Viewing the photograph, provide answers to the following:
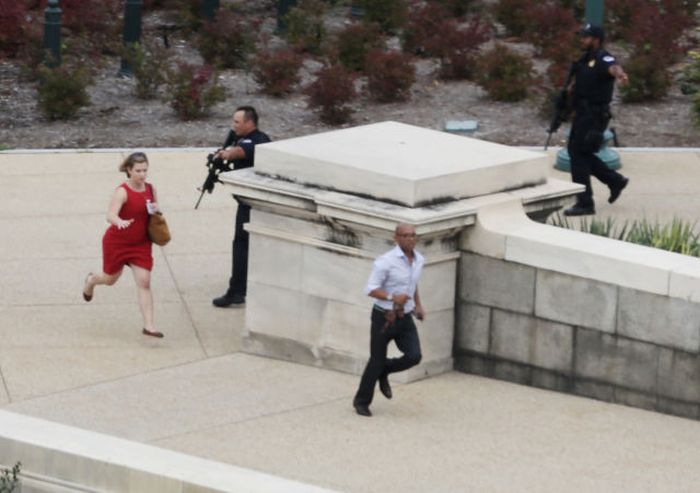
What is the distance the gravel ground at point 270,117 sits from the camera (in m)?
19.1

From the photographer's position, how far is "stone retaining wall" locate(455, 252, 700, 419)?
10945 mm

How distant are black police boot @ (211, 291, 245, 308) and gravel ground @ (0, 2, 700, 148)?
564 cm

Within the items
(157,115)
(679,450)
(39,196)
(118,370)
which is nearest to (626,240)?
(679,450)

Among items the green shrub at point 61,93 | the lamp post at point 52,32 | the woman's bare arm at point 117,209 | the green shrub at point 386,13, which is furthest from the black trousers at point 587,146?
the green shrub at point 386,13

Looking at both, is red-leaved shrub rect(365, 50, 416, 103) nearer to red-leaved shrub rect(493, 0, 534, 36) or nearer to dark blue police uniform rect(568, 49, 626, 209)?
red-leaved shrub rect(493, 0, 534, 36)

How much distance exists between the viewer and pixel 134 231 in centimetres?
1253

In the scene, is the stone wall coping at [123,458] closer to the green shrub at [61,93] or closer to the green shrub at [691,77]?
the green shrub at [61,93]

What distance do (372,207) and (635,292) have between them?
176 centimetres

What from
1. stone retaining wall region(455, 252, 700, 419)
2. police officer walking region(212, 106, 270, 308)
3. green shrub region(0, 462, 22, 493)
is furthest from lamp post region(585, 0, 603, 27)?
green shrub region(0, 462, 22, 493)

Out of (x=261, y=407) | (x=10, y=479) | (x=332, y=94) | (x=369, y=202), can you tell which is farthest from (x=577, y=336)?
(x=332, y=94)

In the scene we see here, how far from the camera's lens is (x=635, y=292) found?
11023 millimetres

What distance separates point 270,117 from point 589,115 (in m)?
5.36

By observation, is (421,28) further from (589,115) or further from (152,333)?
(152,333)

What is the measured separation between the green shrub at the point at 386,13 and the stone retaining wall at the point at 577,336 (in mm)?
11831
